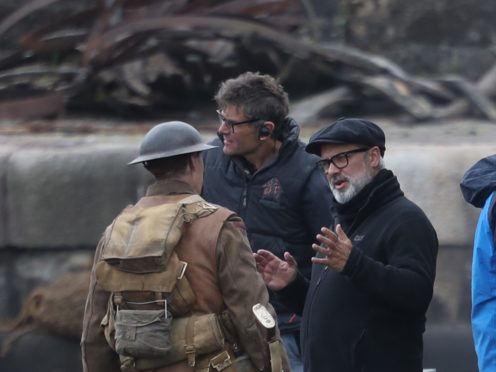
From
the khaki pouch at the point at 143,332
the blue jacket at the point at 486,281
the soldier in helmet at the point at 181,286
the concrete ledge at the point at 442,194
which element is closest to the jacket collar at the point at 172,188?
the soldier in helmet at the point at 181,286

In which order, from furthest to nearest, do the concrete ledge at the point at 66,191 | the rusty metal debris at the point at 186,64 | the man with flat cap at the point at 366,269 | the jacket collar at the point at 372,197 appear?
the rusty metal debris at the point at 186,64, the concrete ledge at the point at 66,191, the jacket collar at the point at 372,197, the man with flat cap at the point at 366,269

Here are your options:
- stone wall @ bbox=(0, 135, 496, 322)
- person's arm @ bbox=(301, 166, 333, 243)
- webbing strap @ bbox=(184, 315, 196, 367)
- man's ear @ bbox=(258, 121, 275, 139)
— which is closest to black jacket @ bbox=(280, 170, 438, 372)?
webbing strap @ bbox=(184, 315, 196, 367)

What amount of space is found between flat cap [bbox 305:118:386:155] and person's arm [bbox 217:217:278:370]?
461mm

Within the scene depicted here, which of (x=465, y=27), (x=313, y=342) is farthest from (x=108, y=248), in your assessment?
(x=465, y=27)

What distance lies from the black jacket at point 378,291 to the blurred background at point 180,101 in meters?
2.36

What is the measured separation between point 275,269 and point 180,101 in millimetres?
3732

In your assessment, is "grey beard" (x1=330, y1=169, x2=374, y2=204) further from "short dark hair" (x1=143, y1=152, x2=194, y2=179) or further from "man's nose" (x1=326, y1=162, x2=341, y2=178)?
"short dark hair" (x1=143, y1=152, x2=194, y2=179)

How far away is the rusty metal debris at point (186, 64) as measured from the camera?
740 cm

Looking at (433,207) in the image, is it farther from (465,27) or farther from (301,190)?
(465,27)

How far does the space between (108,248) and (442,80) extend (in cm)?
463

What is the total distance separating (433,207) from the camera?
6.16 m

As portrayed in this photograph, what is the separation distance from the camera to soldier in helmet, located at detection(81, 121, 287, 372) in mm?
3543

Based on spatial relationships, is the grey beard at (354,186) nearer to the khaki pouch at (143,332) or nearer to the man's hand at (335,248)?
the man's hand at (335,248)

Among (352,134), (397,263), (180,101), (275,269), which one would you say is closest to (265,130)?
(275,269)
